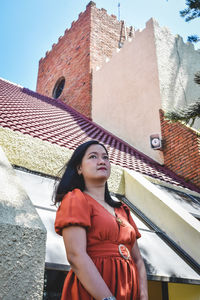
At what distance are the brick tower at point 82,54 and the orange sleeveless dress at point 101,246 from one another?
10.4 meters

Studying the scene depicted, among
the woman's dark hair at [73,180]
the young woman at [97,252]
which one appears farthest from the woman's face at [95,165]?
the young woman at [97,252]

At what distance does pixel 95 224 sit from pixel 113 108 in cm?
953

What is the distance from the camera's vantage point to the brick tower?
13.2 m

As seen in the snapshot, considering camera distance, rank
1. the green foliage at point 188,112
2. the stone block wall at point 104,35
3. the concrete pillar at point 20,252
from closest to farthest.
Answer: the concrete pillar at point 20,252
the green foliage at point 188,112
the stone block wall at point 104,35

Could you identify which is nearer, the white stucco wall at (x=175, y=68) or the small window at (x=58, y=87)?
the white stucco wall at (x=175, y=68)

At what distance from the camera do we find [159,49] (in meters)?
10.2

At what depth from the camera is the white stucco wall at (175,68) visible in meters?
9.68

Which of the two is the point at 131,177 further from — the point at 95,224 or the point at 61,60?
the point at 61,60

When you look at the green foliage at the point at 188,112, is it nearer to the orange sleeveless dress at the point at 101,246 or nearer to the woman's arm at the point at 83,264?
the orange sleeveless dress at the point at 101,246

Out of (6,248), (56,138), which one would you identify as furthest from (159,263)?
(56,138)

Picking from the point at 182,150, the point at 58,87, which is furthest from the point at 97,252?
the point at 58,87

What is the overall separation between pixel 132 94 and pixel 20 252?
9.21 meters

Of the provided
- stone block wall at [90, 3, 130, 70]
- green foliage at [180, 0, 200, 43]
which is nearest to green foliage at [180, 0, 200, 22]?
green foliage at [180, 0, 200, 43]

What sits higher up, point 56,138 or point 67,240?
point 56,138
